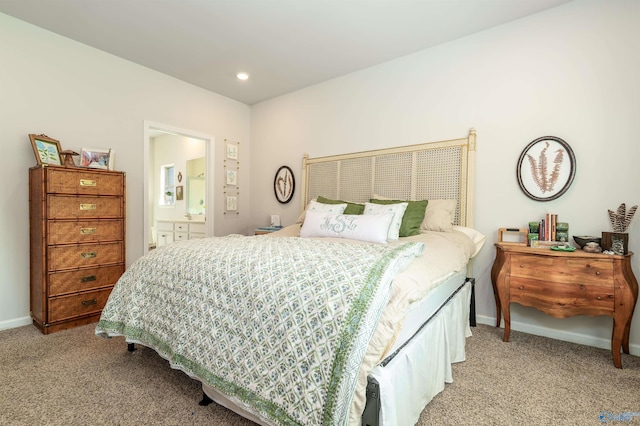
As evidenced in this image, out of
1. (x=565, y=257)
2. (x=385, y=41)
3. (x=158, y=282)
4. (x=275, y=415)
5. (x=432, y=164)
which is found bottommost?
(x=275, y=415)

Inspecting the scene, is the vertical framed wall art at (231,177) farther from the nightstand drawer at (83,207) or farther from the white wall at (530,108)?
the white wall at (530,108)

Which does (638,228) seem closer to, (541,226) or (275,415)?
(541,226)

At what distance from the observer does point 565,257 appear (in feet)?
6.74

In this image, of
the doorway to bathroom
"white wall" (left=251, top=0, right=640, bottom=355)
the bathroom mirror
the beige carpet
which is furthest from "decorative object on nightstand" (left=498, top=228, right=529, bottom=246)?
the bathroom mirror

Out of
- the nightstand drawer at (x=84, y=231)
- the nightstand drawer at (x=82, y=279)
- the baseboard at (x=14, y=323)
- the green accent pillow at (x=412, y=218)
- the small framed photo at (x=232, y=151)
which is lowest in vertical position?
the baseboard at (x=14, y=323)

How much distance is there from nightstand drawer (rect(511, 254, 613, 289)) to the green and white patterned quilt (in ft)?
3.94

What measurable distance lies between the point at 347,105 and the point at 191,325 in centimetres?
301

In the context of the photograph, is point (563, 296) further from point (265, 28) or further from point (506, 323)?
point (265, 28)

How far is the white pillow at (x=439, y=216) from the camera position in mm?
2621

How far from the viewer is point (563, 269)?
2.06 metres

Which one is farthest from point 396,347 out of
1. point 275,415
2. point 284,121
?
point 284,121

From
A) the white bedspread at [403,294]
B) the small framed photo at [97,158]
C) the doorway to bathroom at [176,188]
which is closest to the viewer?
the white bedspread at [403,294]

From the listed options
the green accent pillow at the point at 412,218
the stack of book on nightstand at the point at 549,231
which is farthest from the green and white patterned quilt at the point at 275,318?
the stack of book on nightstand at the point at 549,231

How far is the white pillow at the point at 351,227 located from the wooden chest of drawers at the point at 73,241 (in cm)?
189
